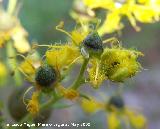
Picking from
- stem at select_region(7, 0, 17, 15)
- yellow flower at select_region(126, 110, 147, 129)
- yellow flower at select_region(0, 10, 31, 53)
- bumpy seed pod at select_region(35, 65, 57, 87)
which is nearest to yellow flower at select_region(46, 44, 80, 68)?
bumpy seed pod at select_region(35, 65, 57, 87)

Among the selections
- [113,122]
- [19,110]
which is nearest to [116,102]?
[113,122]

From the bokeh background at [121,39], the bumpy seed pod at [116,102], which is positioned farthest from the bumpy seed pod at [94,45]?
the bokeh background at [121,39]

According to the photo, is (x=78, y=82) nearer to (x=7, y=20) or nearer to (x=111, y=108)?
(x=7, y=20)

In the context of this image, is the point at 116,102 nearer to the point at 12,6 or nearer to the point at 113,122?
the point at 113,122

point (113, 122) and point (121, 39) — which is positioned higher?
point (113, 122)

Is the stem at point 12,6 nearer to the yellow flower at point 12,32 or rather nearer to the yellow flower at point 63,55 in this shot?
the yellow flower at point 12,32
